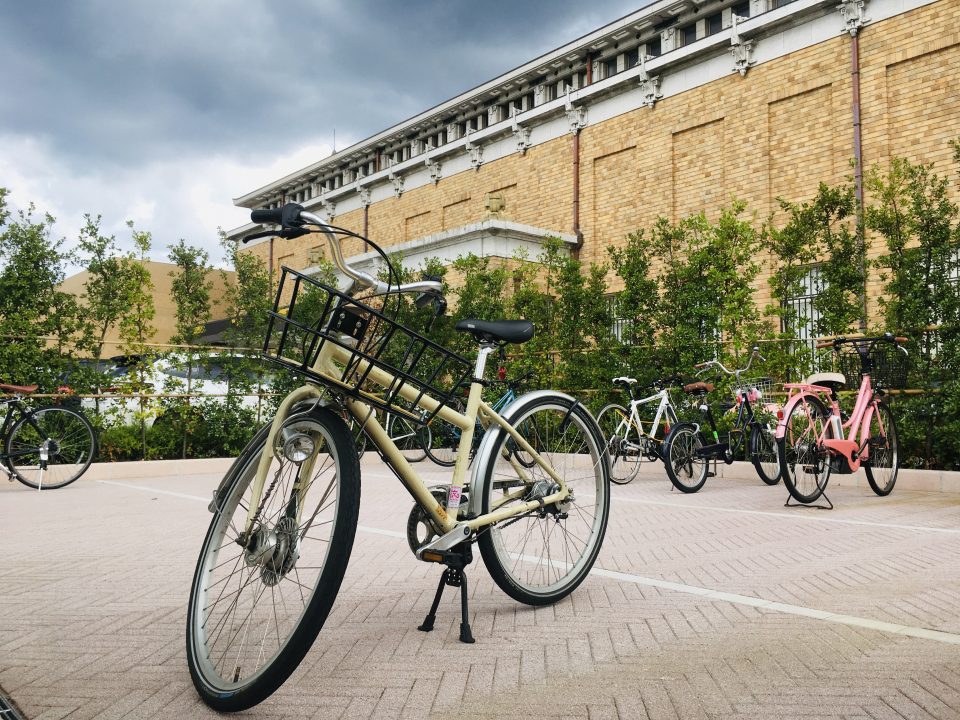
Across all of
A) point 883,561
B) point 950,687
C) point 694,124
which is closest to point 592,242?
point 694,124

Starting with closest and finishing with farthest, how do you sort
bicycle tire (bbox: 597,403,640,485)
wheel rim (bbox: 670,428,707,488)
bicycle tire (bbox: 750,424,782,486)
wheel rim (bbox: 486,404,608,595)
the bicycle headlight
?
the bicycle headlight < wheel rim (bbox: 486,404,608,595) < bicycle tire (bbox: 750,424,782,486) < wheel rim (bbox: 670,428,707,488) < bicycle tire (bbox: 597,403,640,485)

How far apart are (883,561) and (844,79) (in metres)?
17.4

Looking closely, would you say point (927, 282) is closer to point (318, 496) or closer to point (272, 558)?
point (318, 496)

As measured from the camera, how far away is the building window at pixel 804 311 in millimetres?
10734

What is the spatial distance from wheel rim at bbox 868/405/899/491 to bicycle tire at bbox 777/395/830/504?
103 cm

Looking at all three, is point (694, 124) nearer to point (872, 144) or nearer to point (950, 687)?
point (872, 144)

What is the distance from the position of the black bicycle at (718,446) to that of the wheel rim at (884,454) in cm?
102

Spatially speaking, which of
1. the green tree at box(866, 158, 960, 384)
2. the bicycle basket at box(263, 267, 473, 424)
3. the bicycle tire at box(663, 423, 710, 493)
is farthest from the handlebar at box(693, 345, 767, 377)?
the bicycle basket at box(263, 267, 473, 424)

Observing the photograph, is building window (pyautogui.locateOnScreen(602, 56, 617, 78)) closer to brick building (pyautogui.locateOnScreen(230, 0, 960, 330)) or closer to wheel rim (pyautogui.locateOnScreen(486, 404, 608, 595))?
brick building (pyautogui.locateOnScreen(230, 0, 960, 330))

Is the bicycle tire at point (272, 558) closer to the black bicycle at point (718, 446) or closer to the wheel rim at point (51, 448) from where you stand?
the black bicycle at point (718, 446)

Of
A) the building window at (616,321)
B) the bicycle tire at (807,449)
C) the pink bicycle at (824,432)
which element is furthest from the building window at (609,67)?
the bicycle tire at (807,449)

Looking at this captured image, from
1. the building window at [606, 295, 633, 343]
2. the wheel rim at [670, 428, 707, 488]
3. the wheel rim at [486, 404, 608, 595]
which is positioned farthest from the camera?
the building window at [606, 295, 633, 343]

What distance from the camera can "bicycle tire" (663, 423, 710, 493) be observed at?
9117 mm

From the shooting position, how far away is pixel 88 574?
4684mm
